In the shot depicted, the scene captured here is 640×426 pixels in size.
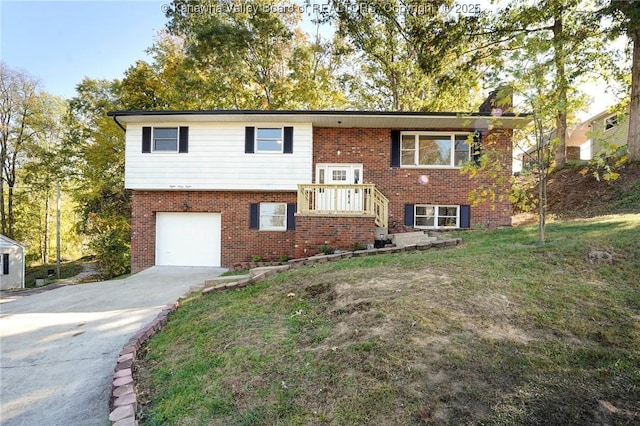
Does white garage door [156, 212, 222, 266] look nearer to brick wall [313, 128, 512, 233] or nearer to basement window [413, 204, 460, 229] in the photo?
brick wall [313, 128, 512, 233]

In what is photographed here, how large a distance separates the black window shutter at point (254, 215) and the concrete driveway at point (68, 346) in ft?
11.4

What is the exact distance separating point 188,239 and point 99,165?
36.1ft

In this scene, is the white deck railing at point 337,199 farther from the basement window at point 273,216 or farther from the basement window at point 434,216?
the basement window at point 434,216

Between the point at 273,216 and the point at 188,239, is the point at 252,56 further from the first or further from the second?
the point at 188,239

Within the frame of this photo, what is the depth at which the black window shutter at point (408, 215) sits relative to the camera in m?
11.4

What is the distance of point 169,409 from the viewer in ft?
8.45

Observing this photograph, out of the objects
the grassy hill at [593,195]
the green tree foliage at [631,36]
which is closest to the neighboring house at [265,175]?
the grassy hill at [593,195]

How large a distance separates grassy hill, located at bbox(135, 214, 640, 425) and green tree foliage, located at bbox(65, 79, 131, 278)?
49.9 feet

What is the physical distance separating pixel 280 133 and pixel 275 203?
93.1 inches

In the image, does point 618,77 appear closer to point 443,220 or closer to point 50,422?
point 443,220

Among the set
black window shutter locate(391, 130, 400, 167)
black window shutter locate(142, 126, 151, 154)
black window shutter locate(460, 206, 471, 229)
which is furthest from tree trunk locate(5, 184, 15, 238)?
black window shutter locate(460, 206, 471, 229)

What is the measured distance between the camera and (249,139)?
445 inches

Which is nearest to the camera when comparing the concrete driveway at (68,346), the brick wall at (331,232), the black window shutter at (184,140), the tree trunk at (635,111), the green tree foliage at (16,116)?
the concrete driveway at (68,346)

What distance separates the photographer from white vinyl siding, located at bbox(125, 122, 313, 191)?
11.2m
